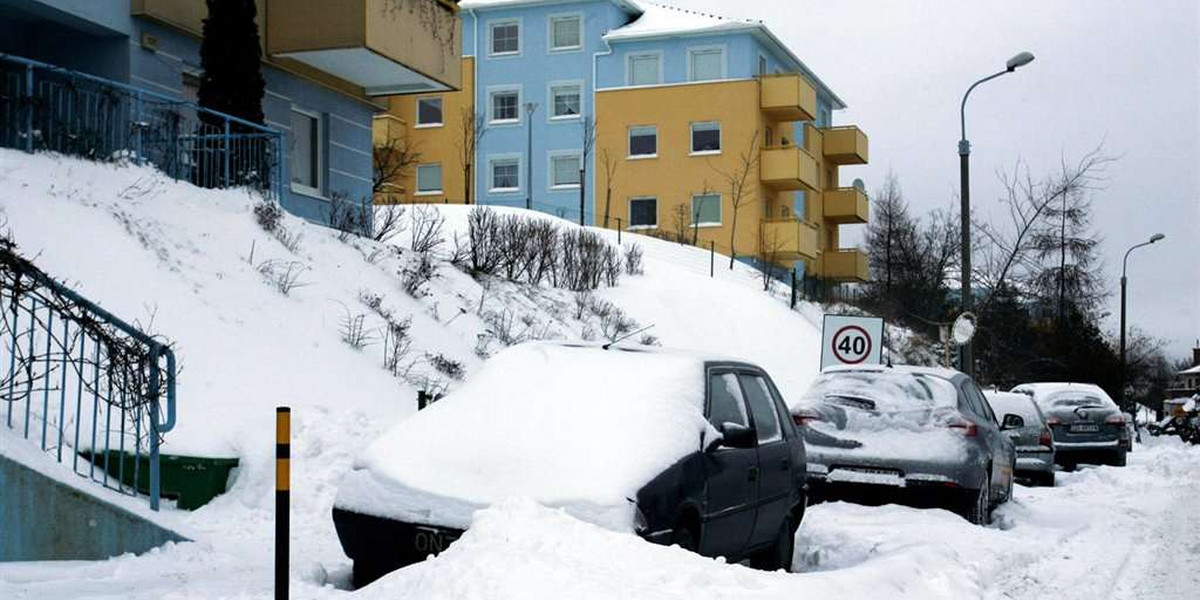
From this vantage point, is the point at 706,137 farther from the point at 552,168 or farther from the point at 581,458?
the point at 581,458

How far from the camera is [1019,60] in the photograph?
87.4ft

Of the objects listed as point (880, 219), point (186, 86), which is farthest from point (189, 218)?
point (880, 219)

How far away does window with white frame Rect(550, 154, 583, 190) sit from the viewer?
56.2 metres

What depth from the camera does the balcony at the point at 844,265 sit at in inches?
2283

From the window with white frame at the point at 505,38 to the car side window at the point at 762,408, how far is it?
48.8m

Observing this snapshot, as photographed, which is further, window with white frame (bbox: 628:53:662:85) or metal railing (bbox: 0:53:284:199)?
window with white frame (bbox: 628:53:662:85)

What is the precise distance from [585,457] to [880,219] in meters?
59.7

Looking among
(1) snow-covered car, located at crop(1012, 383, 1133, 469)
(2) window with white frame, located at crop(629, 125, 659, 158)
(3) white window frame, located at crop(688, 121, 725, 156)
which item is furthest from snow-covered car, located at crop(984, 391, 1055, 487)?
(2) window with white frame, located at crop(629, 125, 659, 158)

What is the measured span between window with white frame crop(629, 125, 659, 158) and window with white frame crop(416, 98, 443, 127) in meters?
8.20

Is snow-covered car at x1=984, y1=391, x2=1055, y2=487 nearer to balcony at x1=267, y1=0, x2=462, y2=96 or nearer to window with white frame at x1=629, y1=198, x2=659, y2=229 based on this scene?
balcony at x1=267, y1=0, x2=462, y2=96

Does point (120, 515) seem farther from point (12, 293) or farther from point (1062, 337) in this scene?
point (1062, 337)

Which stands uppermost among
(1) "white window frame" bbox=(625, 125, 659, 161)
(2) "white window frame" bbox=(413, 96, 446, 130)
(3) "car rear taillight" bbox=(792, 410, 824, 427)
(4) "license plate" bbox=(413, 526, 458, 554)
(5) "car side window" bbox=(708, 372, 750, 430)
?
(2) "white window frame" bbox=(413, 96, 446, 130)

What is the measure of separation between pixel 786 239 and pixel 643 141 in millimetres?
7357

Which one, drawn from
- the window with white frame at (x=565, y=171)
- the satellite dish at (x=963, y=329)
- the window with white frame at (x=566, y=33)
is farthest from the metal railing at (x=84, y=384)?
the window with white frame at (x=566, y=33)
